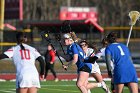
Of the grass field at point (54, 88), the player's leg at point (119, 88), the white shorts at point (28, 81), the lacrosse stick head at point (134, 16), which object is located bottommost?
the grass field at point (54, 88)

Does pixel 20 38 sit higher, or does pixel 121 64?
pixel 20 38

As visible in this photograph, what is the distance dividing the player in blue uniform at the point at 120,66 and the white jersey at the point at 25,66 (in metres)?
1.65

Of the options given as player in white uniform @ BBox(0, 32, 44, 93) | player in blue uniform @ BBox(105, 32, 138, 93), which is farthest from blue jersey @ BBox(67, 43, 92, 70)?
player in white uniform @ BBox(0, 32, 44, 93)

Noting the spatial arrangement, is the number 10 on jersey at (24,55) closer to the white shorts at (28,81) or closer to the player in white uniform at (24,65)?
the player in white uniform at (24,65)

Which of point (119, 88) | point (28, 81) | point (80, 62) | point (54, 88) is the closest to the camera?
point (28, 81)

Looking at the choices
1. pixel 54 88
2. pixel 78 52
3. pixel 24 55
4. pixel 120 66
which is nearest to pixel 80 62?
pixel 78 52

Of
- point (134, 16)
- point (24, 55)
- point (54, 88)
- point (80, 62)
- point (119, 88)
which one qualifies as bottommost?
point (54, 88)

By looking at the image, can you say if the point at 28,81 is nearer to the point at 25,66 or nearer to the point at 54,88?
the point at 25,66

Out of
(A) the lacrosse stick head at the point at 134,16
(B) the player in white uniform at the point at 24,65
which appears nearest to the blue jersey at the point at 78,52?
(B) the player in white uniform at the point at 24,65

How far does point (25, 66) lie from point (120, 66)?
6.84 ft

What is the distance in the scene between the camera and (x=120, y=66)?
15266 mm

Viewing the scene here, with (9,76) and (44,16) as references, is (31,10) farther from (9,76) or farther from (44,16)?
(9,76)

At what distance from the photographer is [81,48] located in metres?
18.9

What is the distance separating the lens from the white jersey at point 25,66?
1467cm
